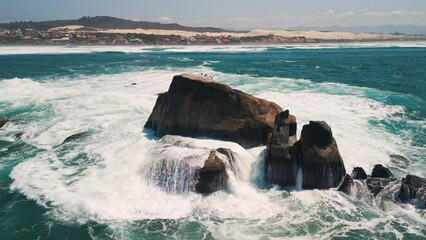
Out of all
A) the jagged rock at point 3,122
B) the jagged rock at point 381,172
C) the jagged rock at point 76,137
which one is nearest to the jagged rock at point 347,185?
the jagged rock at point 381,172

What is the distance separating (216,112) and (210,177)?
4.96 m

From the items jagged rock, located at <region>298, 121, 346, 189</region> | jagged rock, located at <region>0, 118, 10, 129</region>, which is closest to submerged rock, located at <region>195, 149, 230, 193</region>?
jagged rock, located at <region>298, 121, 346, 189</region>

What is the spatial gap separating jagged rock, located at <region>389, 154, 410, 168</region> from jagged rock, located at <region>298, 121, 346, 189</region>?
5146mm

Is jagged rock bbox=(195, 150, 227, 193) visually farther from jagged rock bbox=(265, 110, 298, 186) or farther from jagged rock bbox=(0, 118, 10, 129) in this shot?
jagged rock bbox=(0, 118, 10, 129)

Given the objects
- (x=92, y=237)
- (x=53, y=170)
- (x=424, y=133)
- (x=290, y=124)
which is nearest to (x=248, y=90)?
(x=424, y=133)

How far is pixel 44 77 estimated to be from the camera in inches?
2114

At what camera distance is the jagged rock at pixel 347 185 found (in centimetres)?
1717

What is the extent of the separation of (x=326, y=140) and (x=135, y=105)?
797 inches

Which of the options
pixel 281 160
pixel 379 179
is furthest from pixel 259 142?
pixel 379 179

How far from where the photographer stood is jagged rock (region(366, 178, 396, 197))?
56.0 ft

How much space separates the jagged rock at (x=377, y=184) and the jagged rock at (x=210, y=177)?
7.16m

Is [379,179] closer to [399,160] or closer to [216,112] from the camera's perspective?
[399,160]

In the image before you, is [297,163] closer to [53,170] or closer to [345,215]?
[345,215]

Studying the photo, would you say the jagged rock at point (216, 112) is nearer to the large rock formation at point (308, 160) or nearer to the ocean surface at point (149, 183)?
the ocean surface at point (149, 183)
